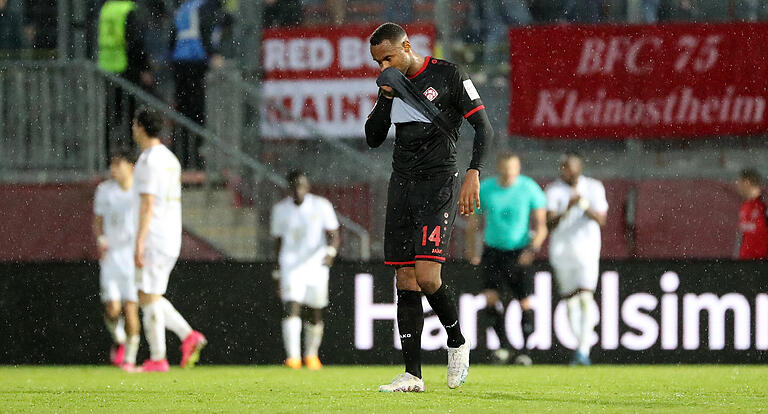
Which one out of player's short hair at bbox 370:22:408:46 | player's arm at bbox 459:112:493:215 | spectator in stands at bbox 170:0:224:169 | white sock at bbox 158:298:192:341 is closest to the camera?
player's arm at bbox 459:112:493:215

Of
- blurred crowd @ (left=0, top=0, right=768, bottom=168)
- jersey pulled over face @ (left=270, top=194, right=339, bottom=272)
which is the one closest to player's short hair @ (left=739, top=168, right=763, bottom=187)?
blurred crowd @ (left=0, top=0, right=768, bottom=168)

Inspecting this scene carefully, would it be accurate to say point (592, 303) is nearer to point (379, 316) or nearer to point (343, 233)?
point (379, 316)

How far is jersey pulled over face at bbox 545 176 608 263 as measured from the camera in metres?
12.2

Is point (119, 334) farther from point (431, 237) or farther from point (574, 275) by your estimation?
point (431, 237)

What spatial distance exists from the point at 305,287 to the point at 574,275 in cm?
220

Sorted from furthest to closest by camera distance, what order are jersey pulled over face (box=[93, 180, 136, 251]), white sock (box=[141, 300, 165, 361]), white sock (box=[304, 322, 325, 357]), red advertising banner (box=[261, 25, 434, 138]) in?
red advertising banner (box=[261, 25, 434, 138])
jersey pulled over face (box=[93, 180, 136, 251])
white sock (box=[304, 322, 325, 357])
white sock (box=[141, 300, 165, 361])

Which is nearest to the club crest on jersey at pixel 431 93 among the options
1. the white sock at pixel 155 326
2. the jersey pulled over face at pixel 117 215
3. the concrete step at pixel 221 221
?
the white sock at pixel 155 326

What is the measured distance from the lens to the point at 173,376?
406 inches

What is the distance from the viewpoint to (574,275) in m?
12.1

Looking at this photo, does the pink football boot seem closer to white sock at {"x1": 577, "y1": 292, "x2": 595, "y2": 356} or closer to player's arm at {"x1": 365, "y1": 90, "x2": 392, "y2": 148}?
white sock at {"x1": 577, "y1": 292, "x2": 595, "y2": 356}

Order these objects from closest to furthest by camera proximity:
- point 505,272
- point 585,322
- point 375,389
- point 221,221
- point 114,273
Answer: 1. point 375,389
2. point 585,322
3. point 505,272
4. point 114,273
5. point 221,221

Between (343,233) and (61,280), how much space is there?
3.02 m

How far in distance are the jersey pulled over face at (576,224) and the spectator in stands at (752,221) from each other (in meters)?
1.49

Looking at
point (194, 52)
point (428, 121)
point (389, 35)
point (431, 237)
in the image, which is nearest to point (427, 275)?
point (431, 237)
